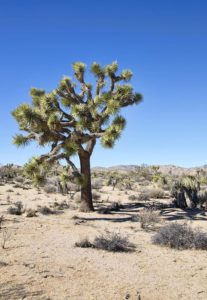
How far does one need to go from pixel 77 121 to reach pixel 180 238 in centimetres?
706

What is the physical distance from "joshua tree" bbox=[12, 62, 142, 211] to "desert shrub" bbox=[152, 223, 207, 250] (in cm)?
508

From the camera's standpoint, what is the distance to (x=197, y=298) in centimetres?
483

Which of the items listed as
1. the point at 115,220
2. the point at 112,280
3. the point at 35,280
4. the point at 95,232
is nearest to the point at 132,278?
the point at 112,280

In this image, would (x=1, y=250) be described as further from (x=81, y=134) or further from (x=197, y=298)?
(x=81, y=134)

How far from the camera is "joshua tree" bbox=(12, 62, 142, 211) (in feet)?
42.1

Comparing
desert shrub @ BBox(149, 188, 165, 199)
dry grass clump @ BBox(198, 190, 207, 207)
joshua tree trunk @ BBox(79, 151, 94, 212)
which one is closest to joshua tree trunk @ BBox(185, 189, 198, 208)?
dry grass clump @ BBox(198, 190, 207, 207)

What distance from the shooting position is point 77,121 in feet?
43.8

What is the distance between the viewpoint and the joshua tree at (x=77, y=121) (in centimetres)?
1284

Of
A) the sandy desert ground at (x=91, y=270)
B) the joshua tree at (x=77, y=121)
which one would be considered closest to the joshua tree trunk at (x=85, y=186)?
the joshua tree at (x=77, y=121)

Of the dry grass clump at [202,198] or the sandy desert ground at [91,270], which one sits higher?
the dry grass clump at [202,198]

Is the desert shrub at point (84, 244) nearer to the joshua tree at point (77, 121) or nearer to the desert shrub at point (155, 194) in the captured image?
the joshua tree at point (77, 121)

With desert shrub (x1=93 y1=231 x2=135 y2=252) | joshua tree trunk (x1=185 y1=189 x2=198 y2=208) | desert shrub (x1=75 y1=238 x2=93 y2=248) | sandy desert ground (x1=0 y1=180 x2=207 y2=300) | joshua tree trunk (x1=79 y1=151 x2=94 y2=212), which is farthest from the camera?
joshua tree trunk (x1=185 y1=189 x2=198 y2=208)

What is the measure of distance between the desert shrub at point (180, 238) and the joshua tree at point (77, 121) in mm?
5081

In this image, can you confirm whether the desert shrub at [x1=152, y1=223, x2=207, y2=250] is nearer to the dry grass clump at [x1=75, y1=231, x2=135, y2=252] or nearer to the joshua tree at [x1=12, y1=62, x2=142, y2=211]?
the dry grass clump at [x1=75, y1=231, x2=135, y2=252]
